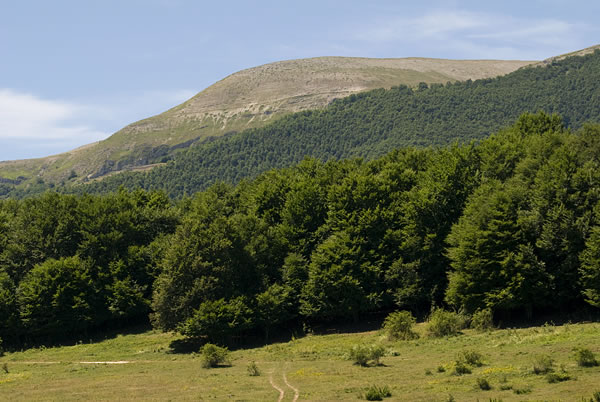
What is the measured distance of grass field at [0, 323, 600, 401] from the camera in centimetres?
3697

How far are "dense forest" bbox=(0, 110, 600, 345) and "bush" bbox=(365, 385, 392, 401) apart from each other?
28.5 m

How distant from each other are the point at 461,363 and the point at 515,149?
4658 cm

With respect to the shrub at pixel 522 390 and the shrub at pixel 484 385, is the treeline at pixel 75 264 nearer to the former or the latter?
the shrub at pixel 484 385

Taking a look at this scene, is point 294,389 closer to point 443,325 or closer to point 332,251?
point 443,325

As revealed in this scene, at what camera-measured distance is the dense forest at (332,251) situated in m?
63.4

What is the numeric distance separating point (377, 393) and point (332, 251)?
38178 mm

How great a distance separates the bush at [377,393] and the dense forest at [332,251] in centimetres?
2853

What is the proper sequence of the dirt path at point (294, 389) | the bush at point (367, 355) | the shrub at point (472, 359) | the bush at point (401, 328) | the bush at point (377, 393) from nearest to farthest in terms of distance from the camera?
1. the bush at point (377, 393)
2. the dirt path at point (294, 389)
3. the shrub at point (472, 359)
4. the bush at point (367, 355)
5. the bush at point (401, 328)

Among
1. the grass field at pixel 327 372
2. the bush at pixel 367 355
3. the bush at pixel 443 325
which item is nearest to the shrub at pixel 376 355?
the bush at pixel 367 355

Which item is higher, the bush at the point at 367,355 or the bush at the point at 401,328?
the bush at the point at 367,355

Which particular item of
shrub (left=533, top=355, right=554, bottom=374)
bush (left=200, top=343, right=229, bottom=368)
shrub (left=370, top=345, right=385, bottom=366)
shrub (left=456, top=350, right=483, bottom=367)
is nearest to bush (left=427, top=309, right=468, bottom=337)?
shrub (left=370, top=345, right=385, bottom=366)

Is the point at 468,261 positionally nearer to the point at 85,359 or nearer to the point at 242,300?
the point at 242,300

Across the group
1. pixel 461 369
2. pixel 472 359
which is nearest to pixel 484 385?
pixel 461 369

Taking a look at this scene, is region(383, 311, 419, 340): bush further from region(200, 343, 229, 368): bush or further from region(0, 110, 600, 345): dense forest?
region(200, 343, 229, 368): bush
